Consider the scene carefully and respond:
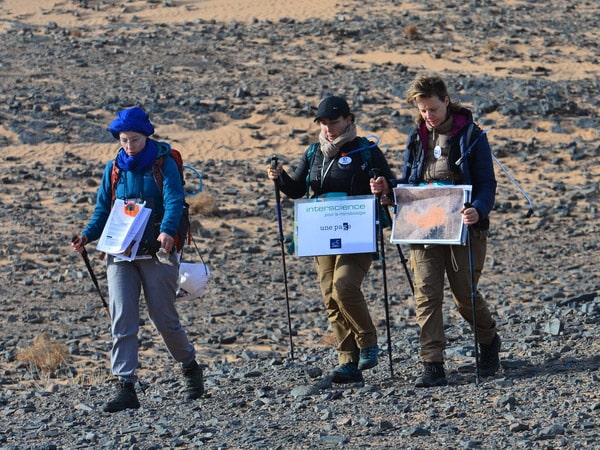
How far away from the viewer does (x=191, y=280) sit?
8.51 meters

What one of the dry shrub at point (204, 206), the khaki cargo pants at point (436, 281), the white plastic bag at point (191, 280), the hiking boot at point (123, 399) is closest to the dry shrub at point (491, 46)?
the dry shrub at point (204, 206)

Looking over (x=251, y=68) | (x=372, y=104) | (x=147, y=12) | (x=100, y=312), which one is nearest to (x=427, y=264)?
(x=100, y=312)

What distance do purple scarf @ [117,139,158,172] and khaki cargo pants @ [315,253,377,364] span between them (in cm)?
147

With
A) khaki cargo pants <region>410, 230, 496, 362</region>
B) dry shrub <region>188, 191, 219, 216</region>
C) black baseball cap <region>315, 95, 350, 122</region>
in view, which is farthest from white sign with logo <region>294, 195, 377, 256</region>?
dry shrub <region>188, 191, 219, 216</region>

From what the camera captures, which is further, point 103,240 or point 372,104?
point 372,104

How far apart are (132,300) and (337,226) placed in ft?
5.03

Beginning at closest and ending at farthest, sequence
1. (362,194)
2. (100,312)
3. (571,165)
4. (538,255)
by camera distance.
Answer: (362,194) → (100,312) → (538,255) → (571,165)

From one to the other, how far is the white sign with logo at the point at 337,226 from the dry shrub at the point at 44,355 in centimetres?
351

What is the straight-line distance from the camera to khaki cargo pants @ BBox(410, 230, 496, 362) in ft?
27.1

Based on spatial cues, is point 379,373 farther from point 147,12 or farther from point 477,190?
point 147,12

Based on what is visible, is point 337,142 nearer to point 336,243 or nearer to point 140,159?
point 336,243

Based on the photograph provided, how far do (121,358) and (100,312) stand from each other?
18.4 ft

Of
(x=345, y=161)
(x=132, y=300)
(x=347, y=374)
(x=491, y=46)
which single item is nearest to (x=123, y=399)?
(x=132, y=300)

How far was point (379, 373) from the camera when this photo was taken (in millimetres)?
9234
